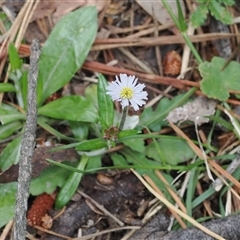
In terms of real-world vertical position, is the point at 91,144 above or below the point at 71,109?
below

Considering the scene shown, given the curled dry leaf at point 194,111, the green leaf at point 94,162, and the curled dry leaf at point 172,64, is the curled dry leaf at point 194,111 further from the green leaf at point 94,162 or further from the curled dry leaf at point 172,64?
the green leaf at point 94,162

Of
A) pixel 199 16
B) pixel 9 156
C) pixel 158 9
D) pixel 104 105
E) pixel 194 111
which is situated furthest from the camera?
pixel 158 9

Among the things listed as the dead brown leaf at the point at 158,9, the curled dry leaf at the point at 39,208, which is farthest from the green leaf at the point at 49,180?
the dead brown leaf at the point at 158,9

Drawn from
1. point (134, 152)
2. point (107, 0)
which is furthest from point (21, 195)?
point (107, 0)

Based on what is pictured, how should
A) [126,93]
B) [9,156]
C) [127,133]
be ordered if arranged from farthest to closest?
[9,156]
[127,133]
[126,93]

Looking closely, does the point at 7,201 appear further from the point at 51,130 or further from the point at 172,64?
the point at 172,64

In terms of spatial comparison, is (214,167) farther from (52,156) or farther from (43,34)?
(43,34)

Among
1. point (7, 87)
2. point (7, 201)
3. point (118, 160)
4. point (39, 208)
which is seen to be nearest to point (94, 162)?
point (118, 160)
